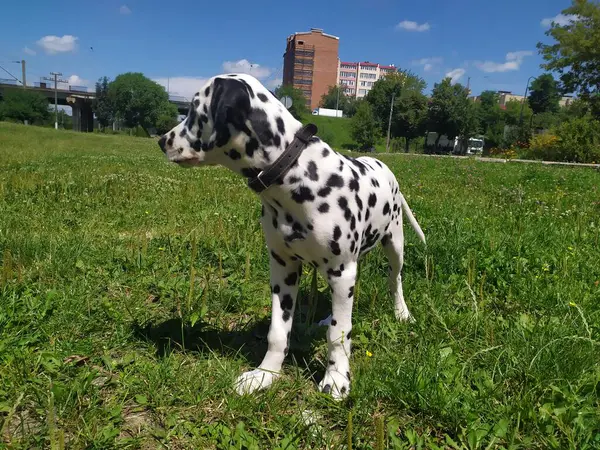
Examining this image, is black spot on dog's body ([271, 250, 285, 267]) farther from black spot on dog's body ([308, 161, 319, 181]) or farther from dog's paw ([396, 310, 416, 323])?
dog's paw ([396, 310, 416, 323])

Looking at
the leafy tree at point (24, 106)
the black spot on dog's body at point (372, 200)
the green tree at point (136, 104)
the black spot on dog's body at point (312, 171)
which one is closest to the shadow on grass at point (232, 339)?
the black spot on dog's body at point (372, 200)

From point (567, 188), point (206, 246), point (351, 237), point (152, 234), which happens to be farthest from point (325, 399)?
point (567, 188)

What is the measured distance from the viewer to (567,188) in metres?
10.8

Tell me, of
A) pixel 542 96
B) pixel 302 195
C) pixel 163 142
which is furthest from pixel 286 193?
pixel 542 96

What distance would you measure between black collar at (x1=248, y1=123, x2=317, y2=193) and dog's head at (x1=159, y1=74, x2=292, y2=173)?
0.15 feet

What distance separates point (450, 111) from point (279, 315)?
196ft

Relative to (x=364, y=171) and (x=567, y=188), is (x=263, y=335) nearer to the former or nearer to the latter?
(x=364, y=171)

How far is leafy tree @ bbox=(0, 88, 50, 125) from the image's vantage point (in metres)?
90.0

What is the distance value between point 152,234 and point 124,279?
1.71 metres

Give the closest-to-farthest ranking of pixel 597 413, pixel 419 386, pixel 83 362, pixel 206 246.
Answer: pixel 597 413 → pixel 419 386 → pixel 83 362 → pixel 206 246

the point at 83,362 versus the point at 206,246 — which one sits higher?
the point at 206,246

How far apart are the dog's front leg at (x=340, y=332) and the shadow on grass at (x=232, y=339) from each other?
28 cm

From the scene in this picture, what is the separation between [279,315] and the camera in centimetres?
297

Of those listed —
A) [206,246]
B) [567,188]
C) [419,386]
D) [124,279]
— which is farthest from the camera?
[567,188]
